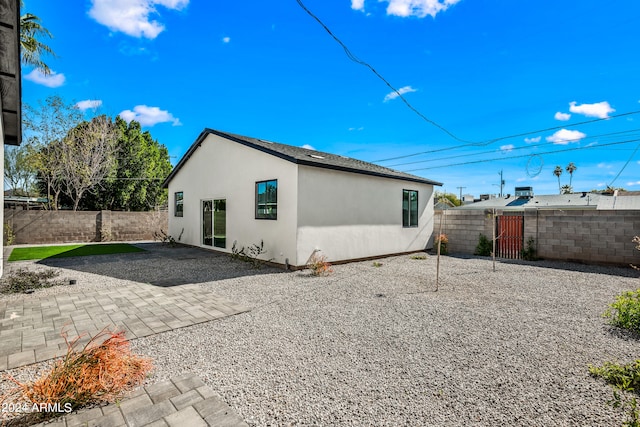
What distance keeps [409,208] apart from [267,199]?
5.71 meters

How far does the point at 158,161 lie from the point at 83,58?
10862mm

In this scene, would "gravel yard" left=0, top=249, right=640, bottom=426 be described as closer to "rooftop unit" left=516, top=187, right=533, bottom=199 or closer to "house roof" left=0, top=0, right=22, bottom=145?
"house roof" left=0, top=0, right=22, bottom=145

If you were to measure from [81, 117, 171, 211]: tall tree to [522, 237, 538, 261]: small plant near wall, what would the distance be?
20.5 metres

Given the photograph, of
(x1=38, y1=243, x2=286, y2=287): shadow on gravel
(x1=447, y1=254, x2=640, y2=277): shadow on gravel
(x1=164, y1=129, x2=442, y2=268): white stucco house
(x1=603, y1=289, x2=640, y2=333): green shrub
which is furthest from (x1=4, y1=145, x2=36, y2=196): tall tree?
(x1=603, y1=289, x2=640, y2=333): green shrub

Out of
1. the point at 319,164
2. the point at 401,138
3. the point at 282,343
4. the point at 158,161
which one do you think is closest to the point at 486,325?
the point at 282,343

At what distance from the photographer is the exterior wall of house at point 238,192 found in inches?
306

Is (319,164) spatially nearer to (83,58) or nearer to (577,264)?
(577,264)

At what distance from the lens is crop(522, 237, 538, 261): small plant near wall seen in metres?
9.74

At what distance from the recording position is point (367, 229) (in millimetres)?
9359

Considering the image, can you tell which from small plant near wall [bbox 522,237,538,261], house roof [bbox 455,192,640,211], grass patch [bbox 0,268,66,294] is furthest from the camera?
house roof [bbox 455,192,640,211]

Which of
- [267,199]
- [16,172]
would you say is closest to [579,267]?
[267,199]

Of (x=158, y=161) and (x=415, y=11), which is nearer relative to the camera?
(x=415, y=11)

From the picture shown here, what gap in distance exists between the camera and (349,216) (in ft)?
28.9

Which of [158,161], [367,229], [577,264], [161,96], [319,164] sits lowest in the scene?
[577,264]
